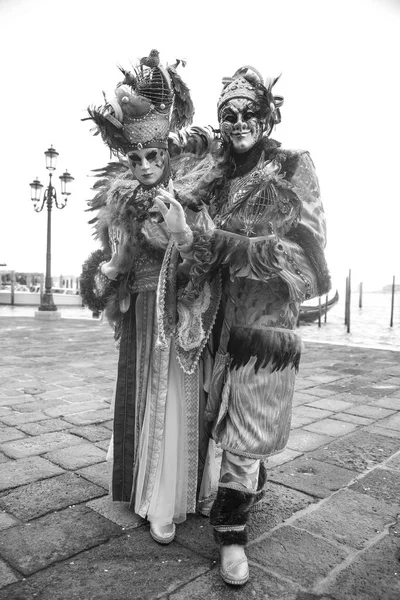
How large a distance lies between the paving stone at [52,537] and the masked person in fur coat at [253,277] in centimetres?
56

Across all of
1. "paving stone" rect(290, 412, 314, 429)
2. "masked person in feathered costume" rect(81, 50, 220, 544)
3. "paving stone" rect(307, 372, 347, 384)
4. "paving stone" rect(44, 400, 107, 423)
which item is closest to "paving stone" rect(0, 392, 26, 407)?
"paving stone" rect(44, 400, 107, 423)

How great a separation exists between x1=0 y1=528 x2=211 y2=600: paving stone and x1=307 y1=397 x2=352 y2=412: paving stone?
276cm

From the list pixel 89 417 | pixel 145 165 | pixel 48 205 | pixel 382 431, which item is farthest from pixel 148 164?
pixel 48 205

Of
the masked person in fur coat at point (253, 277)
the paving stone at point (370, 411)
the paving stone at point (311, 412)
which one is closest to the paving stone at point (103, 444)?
the masked person in fur coat at point (253, 277)

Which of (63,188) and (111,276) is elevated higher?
(63,188)

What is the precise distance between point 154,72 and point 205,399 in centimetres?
143

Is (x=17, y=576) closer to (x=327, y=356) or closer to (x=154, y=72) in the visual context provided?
(x=154, y=72)

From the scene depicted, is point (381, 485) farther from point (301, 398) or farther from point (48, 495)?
point (301, 398)

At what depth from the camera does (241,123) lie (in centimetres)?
198

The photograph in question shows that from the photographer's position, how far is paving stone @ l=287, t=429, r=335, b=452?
136 inches

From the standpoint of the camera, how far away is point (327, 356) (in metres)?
7.78

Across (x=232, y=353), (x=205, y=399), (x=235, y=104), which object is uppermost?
(x=235, y=104)

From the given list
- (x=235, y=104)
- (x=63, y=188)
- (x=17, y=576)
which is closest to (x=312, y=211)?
(x=235, y=104)

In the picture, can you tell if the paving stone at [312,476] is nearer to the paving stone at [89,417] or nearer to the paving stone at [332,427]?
the paving stone at [332,427]
